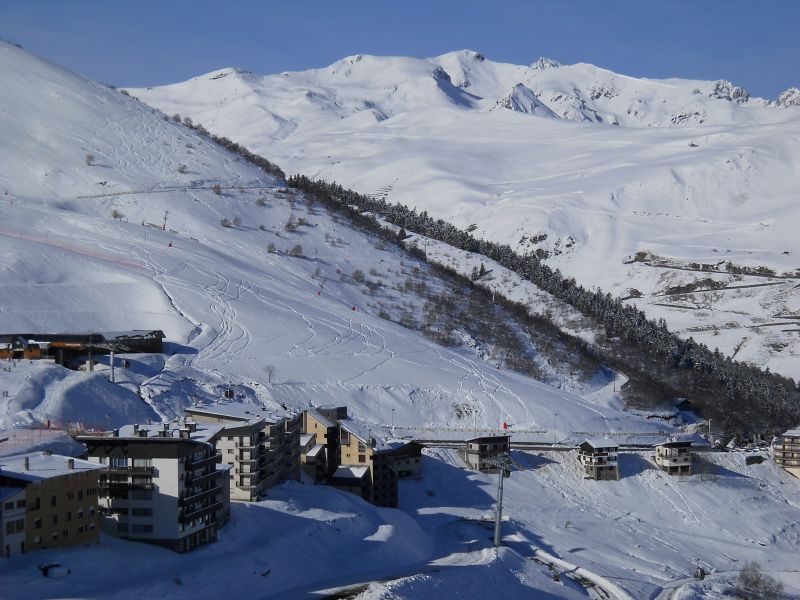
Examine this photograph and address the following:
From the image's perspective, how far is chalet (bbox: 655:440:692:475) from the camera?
60156 millimetres

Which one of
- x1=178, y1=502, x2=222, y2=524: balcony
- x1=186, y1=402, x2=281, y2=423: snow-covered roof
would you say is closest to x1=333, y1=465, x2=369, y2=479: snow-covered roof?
x1=186, y1=402, x2=281, y2=423: snow-covered roof

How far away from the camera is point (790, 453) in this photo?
65.6m

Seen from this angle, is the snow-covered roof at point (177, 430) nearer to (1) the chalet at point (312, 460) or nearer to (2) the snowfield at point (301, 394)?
(2) the snowfield at point (301, 394)

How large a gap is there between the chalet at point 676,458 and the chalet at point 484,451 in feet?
32.9

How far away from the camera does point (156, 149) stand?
119 metres

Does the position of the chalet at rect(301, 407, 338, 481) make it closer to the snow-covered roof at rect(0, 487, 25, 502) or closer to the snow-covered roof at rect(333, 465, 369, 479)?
the snow-covered roof at rect(333, 465, 369, 479)

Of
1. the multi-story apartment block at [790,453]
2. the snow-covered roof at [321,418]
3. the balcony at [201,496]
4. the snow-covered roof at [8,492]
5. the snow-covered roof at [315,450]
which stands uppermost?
the snow-covered roof at [8,492]

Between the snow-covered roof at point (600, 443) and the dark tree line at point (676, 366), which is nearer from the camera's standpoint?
the snow-covered roof at point (600, 443)

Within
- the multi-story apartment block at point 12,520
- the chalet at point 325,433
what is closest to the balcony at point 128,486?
the multi-story apartment block at point 12,520

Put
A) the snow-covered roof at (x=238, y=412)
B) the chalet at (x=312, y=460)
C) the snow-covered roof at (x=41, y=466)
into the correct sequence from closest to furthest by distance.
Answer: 1. the snow-covered roof at (x=41, y=466)
2. the snow-covered roof at (x=238, y=412)
3. the chalet at (x=312, y=460)

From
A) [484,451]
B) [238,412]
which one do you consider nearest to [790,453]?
[484,451]

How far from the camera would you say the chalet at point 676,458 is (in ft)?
197

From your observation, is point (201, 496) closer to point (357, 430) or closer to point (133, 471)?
point (133, 471)

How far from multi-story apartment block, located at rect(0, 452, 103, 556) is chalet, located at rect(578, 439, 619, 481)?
33.6 metres
